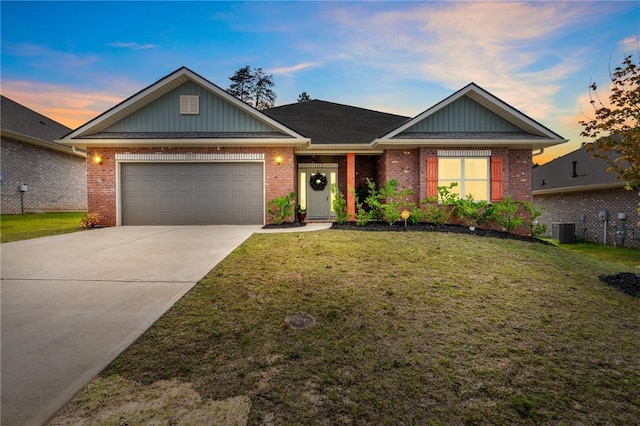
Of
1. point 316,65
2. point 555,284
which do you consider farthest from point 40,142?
point 555,284

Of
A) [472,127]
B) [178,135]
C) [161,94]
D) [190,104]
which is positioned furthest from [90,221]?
[472,127]

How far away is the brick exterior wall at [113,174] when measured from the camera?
10820mm

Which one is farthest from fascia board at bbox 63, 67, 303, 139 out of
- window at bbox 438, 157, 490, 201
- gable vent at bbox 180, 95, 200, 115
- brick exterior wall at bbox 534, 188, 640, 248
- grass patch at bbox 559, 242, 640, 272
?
brick exterior wall at bbox 534, 188, 640, 248

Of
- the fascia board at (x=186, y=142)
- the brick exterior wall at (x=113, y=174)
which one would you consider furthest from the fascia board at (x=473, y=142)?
the brick exterior wall at (x=113, y=174)

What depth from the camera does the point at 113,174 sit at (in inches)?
428

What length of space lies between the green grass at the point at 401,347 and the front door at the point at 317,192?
782 cm

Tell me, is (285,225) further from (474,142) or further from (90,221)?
(474,142)

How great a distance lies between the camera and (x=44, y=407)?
1.93m

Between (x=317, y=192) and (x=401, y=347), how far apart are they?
34.4ft

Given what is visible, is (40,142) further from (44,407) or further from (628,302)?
(628,302)

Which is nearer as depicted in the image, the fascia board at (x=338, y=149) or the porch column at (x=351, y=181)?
the fascia board at (x=338, y=149)

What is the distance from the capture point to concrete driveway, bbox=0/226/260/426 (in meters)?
2.17

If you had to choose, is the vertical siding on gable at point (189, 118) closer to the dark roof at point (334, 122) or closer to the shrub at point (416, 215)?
the dark roof at point (334, 122)

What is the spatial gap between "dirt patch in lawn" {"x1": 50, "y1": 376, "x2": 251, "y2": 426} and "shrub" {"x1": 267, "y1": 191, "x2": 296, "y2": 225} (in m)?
8.43
